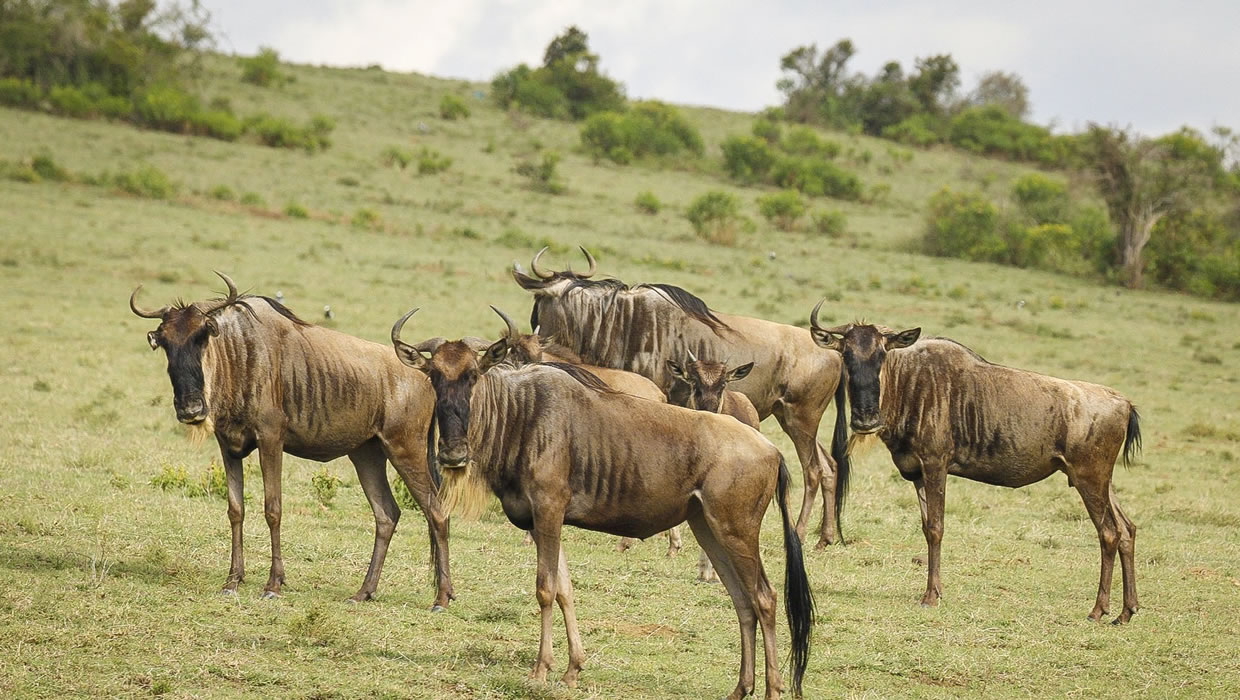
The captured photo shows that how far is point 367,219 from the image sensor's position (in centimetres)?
3303

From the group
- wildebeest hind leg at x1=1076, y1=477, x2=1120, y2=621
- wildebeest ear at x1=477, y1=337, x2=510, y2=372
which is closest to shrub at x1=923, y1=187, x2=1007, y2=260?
wildebeest hind leg at x1=1076, y1=477, x2=1120, y2=621

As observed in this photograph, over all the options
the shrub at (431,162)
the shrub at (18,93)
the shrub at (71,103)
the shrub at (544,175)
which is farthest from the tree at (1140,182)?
the shrub at (18,93)

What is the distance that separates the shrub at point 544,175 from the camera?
4134 centimetres

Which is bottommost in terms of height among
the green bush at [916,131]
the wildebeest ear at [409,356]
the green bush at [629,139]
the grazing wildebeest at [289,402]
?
the grazing wildebeest at [289,402]

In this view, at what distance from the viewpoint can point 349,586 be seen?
878 centimetres

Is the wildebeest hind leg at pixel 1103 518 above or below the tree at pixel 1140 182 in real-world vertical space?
below

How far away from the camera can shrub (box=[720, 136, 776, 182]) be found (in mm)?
48781

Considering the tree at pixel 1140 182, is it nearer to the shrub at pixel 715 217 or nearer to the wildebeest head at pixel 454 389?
the shrub at pixel 715 217

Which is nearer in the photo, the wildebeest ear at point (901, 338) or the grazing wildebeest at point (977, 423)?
the grazing wildebeest at point (977, 423)

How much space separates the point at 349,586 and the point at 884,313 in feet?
64.3

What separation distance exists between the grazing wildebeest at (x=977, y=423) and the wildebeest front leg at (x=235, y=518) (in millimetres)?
4317

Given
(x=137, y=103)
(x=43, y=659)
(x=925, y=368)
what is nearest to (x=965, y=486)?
Result: (x=925, y=368)

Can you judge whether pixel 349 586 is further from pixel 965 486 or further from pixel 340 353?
pixel 965 486

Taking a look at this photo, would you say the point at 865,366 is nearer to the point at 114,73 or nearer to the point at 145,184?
the point at 145,184
